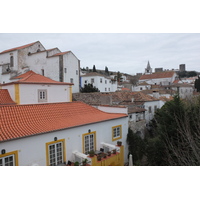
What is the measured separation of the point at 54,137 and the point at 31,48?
2421 centimetres

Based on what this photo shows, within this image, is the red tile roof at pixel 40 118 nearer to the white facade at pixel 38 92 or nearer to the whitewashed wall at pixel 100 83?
the white facade at pixel 38 92

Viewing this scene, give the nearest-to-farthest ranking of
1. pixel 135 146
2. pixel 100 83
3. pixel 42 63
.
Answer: pixel 135 146 < pixel 42 63 < pixel 100 83

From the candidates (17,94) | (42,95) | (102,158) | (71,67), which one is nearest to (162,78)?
(71,67)

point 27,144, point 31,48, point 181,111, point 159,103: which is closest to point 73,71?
point 31,48

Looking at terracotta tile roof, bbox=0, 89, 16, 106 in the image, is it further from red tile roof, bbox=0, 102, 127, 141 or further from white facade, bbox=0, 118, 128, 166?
white facade, bbox=0, 118, 128, 166

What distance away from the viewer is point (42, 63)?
26.7m

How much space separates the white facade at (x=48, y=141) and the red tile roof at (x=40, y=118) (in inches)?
8.4

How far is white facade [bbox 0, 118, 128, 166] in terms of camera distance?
6539 mm

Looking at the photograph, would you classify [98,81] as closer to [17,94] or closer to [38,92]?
[38,92]

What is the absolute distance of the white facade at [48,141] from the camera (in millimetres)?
6539

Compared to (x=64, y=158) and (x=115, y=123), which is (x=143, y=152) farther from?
(x=64, y=158)

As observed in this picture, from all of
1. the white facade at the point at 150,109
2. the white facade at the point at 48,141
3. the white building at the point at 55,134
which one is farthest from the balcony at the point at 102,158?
the white facade at the point at 150,109

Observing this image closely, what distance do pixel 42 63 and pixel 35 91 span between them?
14.4m

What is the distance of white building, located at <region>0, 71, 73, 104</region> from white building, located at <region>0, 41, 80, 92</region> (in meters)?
10.0
